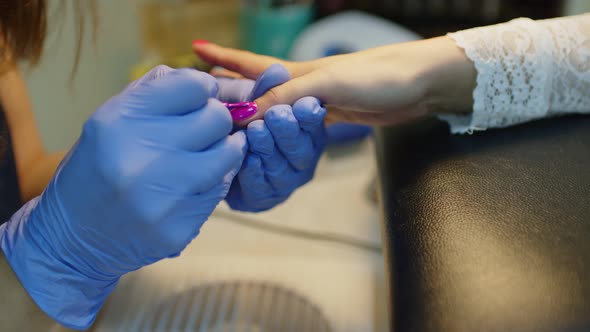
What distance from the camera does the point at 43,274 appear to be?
1.99 feet

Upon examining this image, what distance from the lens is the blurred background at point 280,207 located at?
76 cm

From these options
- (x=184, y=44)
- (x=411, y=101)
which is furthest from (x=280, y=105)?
(x=184, y=44)

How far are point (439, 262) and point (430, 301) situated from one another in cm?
4


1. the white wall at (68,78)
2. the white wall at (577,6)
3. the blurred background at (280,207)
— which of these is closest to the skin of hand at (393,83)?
the blurred background at (280,207)

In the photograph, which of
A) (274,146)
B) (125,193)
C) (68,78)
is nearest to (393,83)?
(274,146)

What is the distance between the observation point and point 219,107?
620mm

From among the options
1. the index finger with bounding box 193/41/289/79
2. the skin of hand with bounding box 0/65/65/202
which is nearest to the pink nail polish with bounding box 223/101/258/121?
the index finger with bounding box 193/41/289/79

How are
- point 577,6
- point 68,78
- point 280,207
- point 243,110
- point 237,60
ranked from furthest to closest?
point 577,6
point 68,78
point 280,207
point 237,60
point 243,110

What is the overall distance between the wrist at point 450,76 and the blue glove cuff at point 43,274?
53 cm

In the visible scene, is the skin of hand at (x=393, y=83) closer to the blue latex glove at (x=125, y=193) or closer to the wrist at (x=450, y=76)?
the wrist at (x=450, y=76)

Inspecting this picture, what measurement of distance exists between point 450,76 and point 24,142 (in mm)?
716

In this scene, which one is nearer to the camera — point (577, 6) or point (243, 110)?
point (243, 110)

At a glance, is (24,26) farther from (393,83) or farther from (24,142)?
(393,83)

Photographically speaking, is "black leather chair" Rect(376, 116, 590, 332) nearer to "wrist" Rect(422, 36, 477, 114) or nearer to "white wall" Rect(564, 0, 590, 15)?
"wrist" Rect(422, 36, 477, 114)
